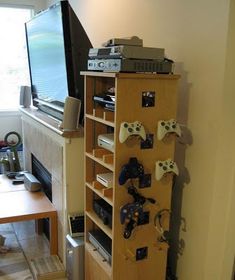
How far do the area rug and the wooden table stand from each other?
23 cm

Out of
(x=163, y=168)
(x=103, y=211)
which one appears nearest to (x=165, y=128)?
(x=163, y=168)

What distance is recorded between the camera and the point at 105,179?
68.4 inches

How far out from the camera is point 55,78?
2.48 metres

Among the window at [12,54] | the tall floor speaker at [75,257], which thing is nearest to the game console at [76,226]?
the tall floor speaker at [75,257]

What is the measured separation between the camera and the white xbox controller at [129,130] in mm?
1453

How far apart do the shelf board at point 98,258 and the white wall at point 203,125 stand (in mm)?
426

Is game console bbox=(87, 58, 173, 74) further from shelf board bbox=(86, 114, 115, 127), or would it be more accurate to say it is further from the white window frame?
the white window frame

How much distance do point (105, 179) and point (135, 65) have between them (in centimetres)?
62

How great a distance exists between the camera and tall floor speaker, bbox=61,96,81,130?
2.05m

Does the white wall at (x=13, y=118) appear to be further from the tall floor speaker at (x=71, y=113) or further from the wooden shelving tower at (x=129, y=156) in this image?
the wooden shelving tower at (x=129, y=156)

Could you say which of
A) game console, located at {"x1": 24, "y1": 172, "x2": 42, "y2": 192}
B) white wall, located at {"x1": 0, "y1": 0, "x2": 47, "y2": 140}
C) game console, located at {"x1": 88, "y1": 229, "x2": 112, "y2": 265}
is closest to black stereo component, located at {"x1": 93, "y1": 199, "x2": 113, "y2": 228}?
game console, located at {"x1": 88, "y1": 229, "x2": 112, "y2": 265}

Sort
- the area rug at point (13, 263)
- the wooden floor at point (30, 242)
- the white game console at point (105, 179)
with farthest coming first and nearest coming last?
the wooden floor at point (30, 242), the area rug at point (13, 263), the white game console at point (105, 179)

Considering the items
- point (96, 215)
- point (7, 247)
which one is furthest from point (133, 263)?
point (7, 247)

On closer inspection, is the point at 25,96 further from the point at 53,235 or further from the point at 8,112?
the point at 53,235
